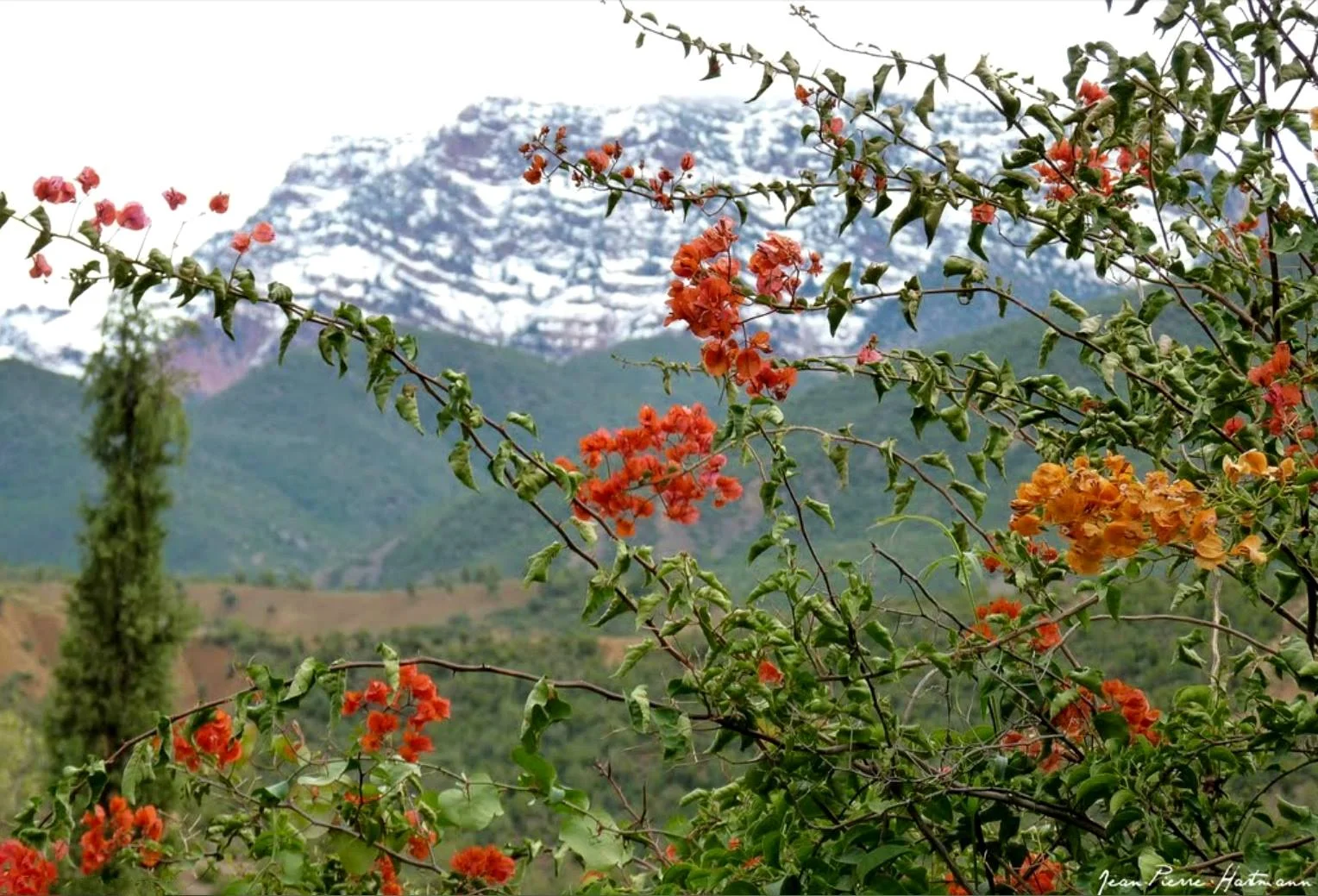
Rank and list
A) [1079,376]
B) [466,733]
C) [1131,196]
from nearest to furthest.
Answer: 1. [1131,196]
2. [466,733]
3. [1079,376]

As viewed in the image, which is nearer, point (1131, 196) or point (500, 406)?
point (1131, 196)

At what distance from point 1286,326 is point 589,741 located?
43.9 feet

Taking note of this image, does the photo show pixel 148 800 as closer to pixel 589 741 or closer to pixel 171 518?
pixel 589 741

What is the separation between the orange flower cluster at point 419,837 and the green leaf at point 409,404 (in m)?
0.75

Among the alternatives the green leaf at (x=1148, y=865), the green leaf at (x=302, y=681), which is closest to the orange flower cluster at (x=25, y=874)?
the green leaf at (x=302, y=681)

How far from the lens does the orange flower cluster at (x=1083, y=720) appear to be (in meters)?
1.88

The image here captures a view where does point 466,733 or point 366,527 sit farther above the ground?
point 466,733

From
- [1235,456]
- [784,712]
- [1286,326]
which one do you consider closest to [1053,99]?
[1286,326]

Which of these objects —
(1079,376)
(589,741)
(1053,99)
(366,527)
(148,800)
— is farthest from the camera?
(366,527)

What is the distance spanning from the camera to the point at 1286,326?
190 centimetres

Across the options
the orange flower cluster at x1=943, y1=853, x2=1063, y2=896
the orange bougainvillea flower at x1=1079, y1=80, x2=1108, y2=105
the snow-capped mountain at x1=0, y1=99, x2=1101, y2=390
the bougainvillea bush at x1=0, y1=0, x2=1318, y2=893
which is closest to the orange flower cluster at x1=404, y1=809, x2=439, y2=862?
the bougainvillea bush at x1=0, y1=0, x2=1318, y2=893

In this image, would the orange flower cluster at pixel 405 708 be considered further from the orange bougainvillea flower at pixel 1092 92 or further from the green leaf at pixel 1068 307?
the orange bougainvillea flower at pixel 1092 92

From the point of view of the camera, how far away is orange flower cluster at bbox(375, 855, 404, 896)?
251 cm

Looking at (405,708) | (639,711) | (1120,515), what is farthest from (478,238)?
(1120,515)
